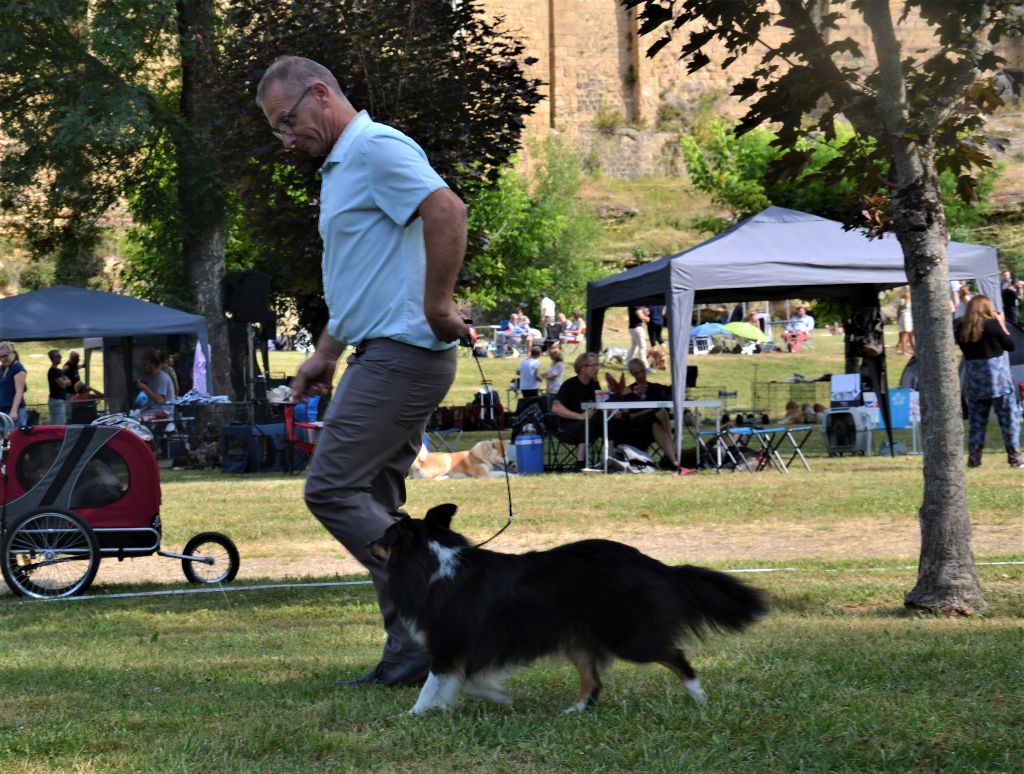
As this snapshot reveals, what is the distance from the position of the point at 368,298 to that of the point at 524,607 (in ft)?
3.70

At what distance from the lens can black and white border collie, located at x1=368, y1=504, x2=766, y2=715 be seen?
13.5 feet

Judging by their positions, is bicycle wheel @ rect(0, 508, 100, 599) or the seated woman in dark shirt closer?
bicycle wheel @ rect(0, 508, 100, 599)

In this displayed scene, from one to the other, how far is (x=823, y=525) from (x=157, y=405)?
1286 cm

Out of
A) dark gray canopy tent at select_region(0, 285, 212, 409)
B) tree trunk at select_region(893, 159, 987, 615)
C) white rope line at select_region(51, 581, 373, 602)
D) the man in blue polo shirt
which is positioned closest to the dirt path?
white rope line at select_region(51, 581, 373, 602)

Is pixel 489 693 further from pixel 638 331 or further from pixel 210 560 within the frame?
pixel 638 331

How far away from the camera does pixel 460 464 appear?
1647 cm

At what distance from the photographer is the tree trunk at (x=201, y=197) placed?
76.8 feet

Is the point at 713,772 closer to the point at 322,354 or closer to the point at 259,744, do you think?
the point at 259,744

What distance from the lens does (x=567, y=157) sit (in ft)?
200

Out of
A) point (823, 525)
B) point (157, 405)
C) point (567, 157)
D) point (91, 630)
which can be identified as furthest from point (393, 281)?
A: point (567, 157)

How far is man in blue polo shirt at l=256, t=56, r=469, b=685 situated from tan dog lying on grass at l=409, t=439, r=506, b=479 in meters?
11.6

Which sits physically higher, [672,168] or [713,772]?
[672,168]

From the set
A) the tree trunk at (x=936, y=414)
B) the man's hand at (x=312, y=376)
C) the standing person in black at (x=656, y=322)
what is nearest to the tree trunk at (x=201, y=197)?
the standing person in black at (x=656, y=322)

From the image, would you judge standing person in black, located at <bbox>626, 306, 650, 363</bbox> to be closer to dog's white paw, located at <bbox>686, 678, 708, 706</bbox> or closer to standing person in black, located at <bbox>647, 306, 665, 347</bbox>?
standing person in black, located at <bbox>647, 306, 665, 347</bbox>
